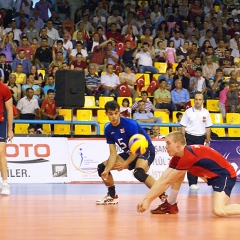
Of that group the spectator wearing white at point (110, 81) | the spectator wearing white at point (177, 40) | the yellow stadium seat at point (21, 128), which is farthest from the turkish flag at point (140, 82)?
the yellow stadium seat at point (21, 128)

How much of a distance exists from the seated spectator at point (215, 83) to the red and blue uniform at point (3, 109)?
11680 millimetres

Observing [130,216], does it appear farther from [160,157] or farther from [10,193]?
[160,157]

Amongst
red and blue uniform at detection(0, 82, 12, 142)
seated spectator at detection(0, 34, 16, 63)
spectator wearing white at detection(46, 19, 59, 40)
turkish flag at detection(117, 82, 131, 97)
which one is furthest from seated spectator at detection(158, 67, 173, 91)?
red and blue uniform at detection(0, 82, 12, 142)

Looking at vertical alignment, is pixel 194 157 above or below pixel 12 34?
below

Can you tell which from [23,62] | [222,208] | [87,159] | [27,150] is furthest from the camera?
[23,62]

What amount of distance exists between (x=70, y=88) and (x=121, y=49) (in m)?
6.70

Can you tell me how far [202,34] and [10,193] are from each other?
15188 millimetres

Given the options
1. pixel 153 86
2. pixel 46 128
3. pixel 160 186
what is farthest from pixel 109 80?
pixel 160 186

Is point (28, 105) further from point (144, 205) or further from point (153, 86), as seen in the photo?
point (144, 205)

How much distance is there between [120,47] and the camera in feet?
76.4

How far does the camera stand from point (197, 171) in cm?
884

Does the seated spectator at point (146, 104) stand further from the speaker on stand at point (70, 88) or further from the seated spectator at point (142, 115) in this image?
the speaker on stand at point (70, 88)

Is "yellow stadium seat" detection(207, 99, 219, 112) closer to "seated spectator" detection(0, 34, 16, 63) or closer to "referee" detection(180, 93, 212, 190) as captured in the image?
"seated spectator" detection(0, 34, 16, 63)

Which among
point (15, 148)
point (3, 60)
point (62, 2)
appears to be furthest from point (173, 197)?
point (62, 2)
